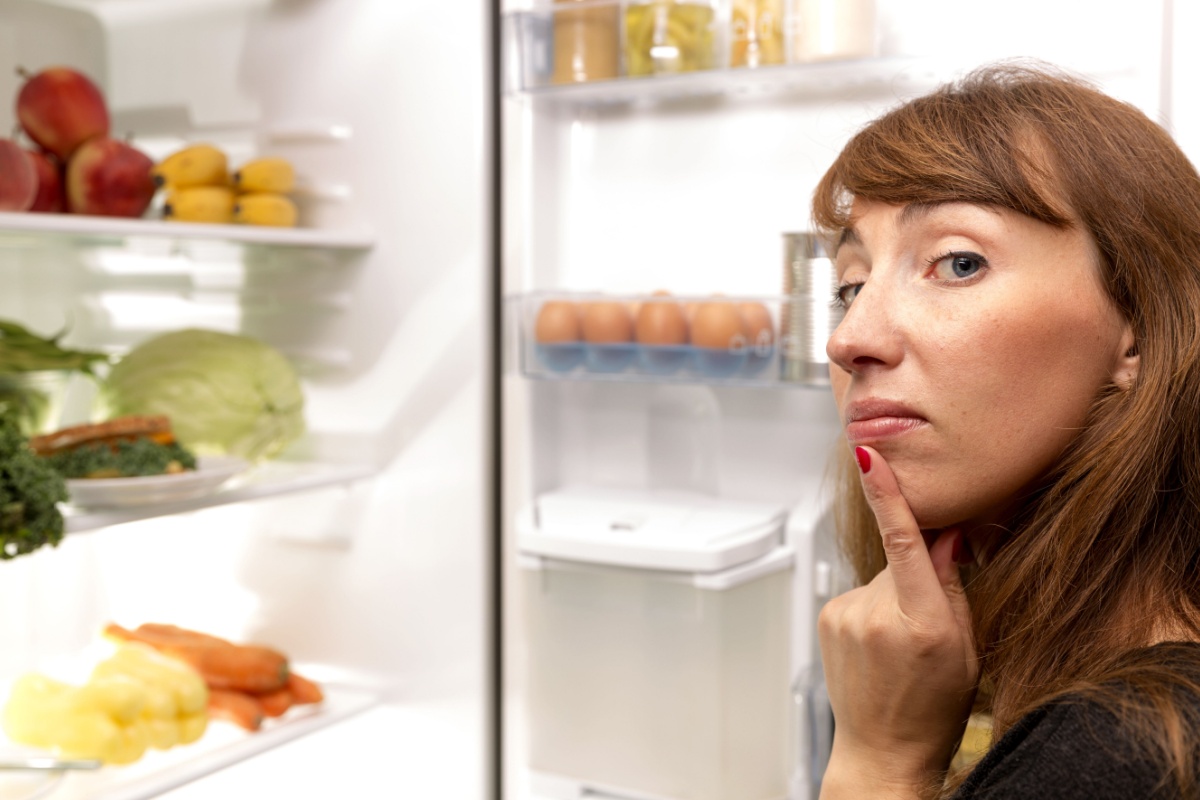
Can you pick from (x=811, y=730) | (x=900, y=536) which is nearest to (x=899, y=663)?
(x=900, y=536)

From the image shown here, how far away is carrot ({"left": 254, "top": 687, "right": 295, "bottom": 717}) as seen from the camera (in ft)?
5.18

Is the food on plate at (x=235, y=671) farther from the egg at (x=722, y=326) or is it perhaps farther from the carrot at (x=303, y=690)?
the egg at (x=722, y=326)

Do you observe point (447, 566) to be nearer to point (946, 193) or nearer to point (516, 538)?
point (516, 538)

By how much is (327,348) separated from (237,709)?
0.55m

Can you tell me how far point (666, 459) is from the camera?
1.62 meters

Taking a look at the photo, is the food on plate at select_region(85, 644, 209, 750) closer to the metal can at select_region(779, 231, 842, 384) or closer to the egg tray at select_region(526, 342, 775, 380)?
the egg tray at select_region(526, 342, 775, 380)

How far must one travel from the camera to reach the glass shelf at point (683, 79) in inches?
54.1

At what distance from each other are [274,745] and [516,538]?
0.42 metres

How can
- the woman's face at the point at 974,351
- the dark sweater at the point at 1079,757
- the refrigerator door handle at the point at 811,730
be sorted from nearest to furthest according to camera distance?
the dark sweater at the point at 1079,757, the woman's face at the point at 974,351, the refrigerator door handle at the point at 811,730

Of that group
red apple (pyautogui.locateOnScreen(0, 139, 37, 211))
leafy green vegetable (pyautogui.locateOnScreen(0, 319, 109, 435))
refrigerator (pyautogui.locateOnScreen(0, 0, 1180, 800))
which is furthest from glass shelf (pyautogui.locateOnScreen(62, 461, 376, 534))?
red apple (pyautogui.locateOnScreen(0, 139, 37, 211))

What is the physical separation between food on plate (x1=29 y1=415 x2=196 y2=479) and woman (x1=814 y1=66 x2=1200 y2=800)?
910 millimetres

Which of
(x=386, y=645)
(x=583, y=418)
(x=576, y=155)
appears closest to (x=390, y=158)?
(x=576, y=155)

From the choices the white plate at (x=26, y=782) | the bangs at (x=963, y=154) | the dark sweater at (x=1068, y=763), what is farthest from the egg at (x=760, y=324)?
the white plate at (x=26, y=782)

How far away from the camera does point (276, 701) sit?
5.23ft
